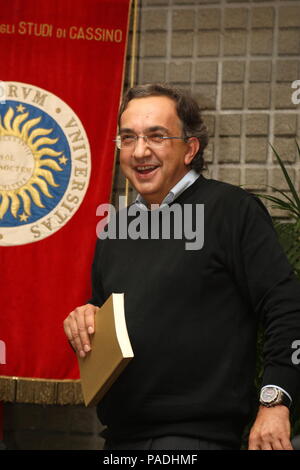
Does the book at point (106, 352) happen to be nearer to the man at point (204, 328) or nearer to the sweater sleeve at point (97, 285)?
the man at point (204, 328)

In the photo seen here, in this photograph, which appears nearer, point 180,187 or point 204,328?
point 204,328

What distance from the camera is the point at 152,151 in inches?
71.2

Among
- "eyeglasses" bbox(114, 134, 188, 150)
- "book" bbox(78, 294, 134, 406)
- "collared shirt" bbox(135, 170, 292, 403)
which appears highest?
"eyeglasses" bbox(114, 134, 188, 150)

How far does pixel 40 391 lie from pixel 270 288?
1.84m

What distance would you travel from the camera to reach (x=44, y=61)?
3139 millimetres

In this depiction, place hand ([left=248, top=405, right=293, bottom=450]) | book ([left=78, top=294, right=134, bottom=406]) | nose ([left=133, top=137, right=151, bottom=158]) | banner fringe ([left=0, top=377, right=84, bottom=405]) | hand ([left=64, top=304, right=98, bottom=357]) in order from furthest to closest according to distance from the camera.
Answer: banner fringe ([left=0, top=377, right=84, bottom=405]) < nose ([left=133, top=137, right=151, bottom=158]) < hand ([left=64, top=304, right=98, bottom=357]) < book ([left=78, top=294, right=134, bottom=406]) < hand ([left=248, top=405, right=293, bottom=450])

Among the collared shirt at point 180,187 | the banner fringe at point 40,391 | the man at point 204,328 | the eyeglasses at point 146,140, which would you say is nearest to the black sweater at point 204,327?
the man at point 204,328

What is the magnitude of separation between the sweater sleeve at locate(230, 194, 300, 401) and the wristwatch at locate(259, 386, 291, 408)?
0.01 m

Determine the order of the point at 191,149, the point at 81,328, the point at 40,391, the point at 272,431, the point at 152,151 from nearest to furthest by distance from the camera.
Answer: the point at 272,431, the point at 81,328, the point at 152,151, the point at 191,149, the point at 40,391

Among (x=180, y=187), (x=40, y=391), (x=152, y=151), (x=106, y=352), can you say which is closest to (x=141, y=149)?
(x=152, y=151)

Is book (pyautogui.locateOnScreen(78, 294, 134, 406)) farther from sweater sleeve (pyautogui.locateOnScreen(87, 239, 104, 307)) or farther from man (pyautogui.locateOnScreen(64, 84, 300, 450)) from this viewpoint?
sweater sleeve (pyautogui.locateOnScreen(87, 239, 104, 307))

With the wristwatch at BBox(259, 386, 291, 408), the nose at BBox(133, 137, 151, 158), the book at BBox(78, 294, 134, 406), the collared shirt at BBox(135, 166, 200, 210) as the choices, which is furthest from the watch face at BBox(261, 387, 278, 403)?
the nose at BBox(133, 137, 151, 158)

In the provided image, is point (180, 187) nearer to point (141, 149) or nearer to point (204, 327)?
point (141, 149)

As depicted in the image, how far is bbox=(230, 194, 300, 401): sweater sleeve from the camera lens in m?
1.48
